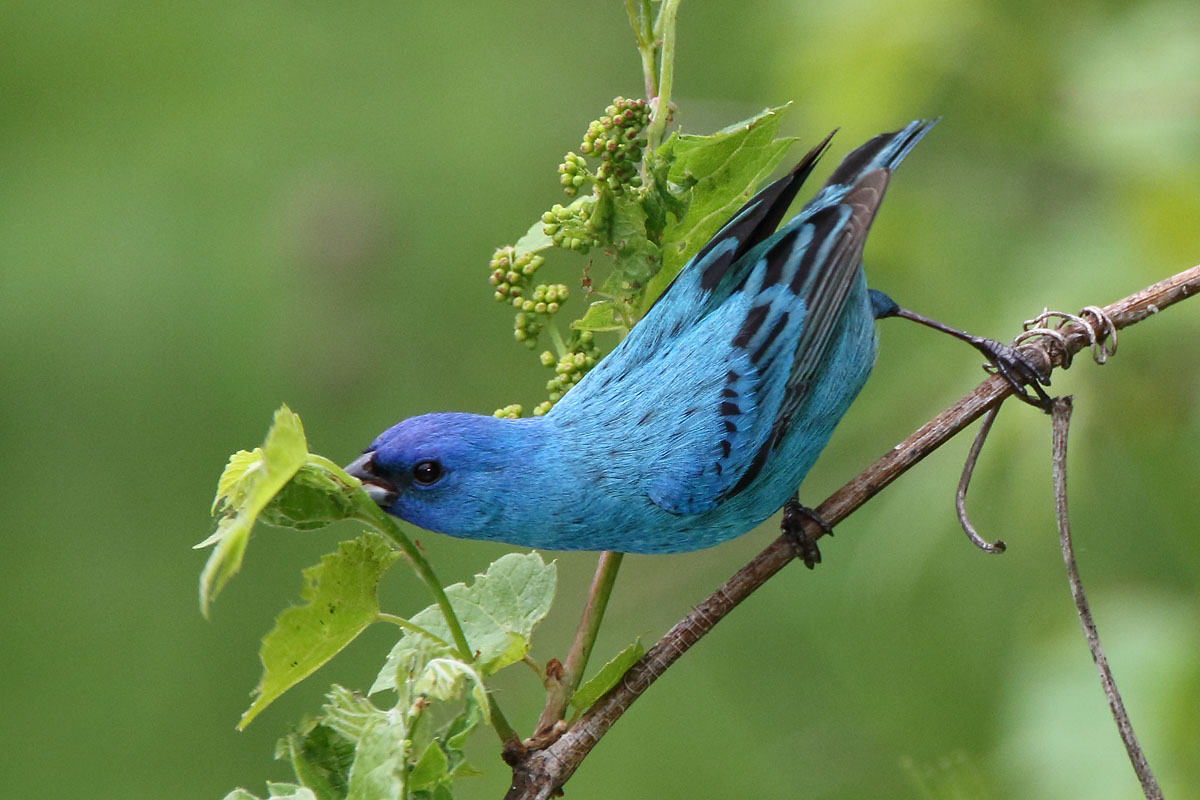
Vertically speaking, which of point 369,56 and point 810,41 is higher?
point 369,56

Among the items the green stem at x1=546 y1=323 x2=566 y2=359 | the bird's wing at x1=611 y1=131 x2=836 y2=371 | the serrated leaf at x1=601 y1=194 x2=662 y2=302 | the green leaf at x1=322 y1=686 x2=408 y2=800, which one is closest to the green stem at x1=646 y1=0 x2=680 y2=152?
the serrated leaf at x1=601 y1=194 x2=662 y2=302

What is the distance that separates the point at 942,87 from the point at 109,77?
5.30 metres

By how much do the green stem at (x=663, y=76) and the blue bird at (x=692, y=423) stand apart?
20.1 inches

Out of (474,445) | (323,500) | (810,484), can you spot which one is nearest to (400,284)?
(810,484)

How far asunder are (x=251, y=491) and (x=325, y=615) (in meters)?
0.33

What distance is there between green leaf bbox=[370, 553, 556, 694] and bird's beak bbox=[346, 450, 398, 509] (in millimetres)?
617

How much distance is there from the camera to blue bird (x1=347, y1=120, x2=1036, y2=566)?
3.05 meters

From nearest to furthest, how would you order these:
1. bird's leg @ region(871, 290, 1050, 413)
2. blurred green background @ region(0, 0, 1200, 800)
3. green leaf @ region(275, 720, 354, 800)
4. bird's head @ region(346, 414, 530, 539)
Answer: green leaf @ region(275, 720, 354, 800) → bird's leg @ region(871, 290, 1050, 413) → bird's head @ region(346, 414, 530, 539) → blurred green background @ region(0, 0, 1200, 800)

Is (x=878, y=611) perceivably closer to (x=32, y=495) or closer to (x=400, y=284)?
(x=400, y=284)

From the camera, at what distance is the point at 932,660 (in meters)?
5.46

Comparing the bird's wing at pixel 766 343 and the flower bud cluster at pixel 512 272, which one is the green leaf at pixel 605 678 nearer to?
the flower bud cluster at pixel 512 272

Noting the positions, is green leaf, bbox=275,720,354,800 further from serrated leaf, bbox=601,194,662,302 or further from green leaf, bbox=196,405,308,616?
serrated leaf, bbox=601,194,662,302

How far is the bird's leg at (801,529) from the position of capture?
9.56 ft

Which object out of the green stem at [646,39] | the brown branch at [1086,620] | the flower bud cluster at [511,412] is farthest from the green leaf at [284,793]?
the green stem at [646,39]
